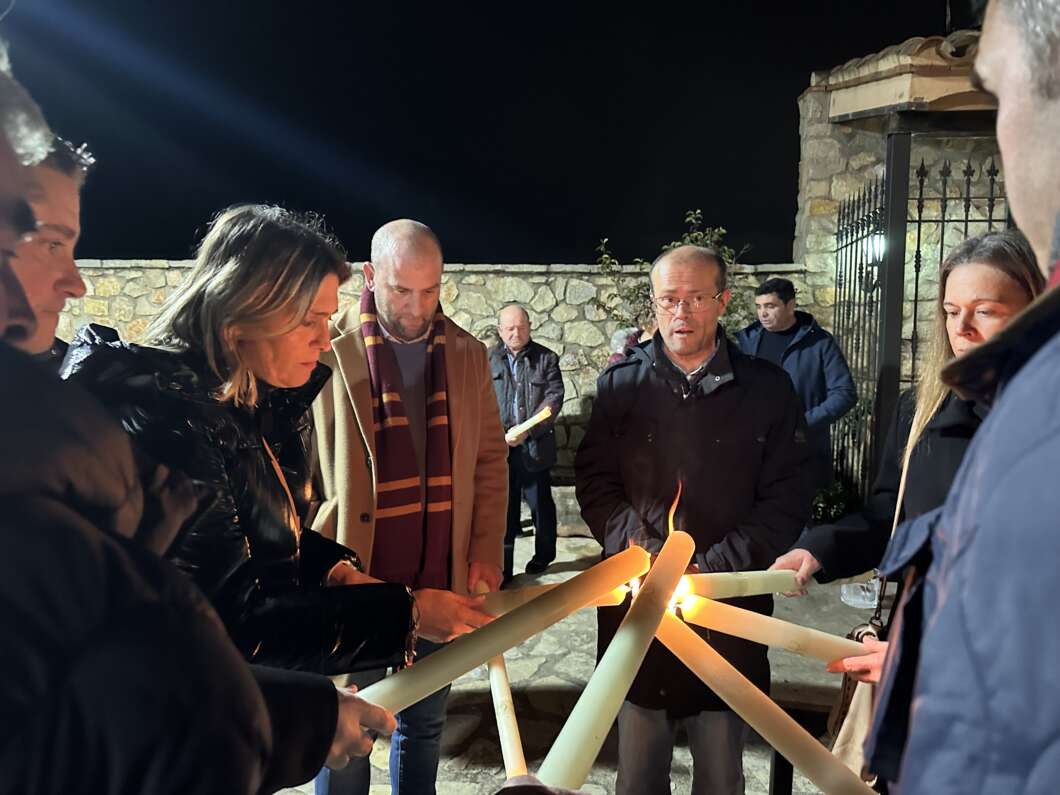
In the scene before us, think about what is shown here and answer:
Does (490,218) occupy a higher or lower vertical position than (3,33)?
higher

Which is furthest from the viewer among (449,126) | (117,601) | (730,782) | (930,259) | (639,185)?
(449,126)

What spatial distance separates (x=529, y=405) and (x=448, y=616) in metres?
4.10

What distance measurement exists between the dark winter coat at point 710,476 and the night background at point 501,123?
763 centimetres

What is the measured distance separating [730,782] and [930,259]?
5.51 metres

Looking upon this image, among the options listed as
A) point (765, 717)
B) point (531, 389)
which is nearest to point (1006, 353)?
point (765, 717)

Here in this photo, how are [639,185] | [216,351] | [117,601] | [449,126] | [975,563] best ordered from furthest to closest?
[449,126]
[639,185]
[216,351]
[117,601]
[975,563]

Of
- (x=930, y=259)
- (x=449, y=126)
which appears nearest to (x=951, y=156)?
(x=930, y=259)

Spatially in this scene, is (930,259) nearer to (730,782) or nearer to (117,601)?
(730,782)

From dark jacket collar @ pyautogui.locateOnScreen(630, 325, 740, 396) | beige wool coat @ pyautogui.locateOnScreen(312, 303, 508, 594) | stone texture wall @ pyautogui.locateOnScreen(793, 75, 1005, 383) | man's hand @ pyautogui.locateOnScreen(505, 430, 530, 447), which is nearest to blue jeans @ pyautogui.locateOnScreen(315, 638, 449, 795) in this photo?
beige wool coat @ pyautogui.locateOnScreen(312, 303, 508, 594)

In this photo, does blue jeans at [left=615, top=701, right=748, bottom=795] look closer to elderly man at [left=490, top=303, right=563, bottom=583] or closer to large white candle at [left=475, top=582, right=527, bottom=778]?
large white candle at [left=475, top=582, right=527, bottom=778]

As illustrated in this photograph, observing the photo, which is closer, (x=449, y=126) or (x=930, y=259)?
(x=930, y=259)

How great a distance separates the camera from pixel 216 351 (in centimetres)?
105

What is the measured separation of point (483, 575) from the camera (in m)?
2.30

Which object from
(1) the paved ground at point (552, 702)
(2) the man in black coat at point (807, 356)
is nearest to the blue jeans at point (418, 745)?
(1) the paved ground at point (552, 702)
